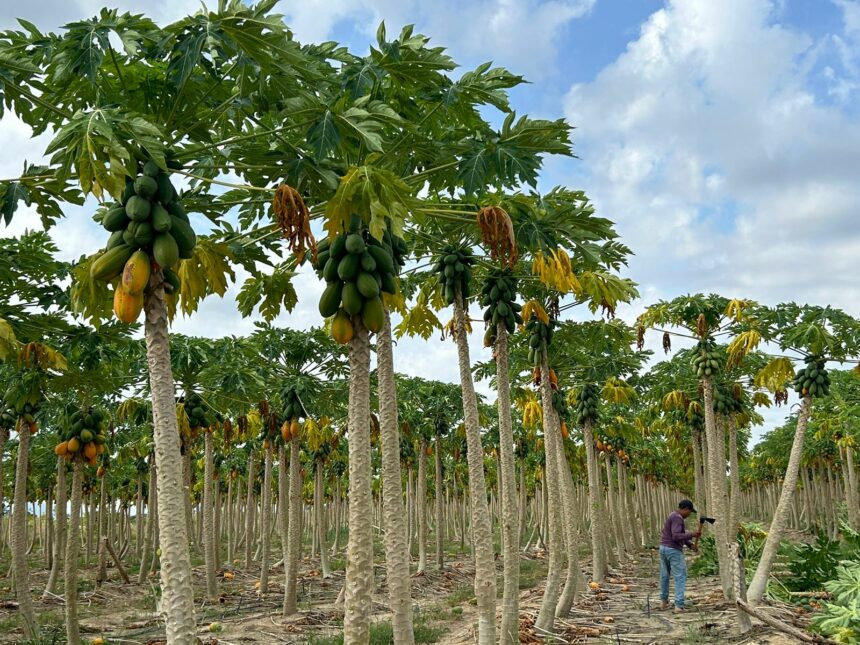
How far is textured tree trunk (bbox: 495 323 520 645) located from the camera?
930 centimetres

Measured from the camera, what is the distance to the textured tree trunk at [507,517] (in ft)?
30.5

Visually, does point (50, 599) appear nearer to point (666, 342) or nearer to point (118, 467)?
point (118, 467)

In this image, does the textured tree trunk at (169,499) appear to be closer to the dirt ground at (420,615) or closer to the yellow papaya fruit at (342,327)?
the yellow papaya fruit at (342,327)

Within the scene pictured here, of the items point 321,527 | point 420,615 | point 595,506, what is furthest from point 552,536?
point 321,527

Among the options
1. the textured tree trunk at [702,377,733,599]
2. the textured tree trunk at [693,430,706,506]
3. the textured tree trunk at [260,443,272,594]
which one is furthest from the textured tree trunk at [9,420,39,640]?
the textured tree trunk at [693,430,706,506]

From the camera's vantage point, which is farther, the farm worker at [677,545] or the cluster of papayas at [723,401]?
the cluster of papayas at [723,401]

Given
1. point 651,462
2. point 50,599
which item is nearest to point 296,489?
point 50,599

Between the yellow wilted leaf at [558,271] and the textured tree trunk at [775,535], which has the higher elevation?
the yellow wilted leaf at [558,271]

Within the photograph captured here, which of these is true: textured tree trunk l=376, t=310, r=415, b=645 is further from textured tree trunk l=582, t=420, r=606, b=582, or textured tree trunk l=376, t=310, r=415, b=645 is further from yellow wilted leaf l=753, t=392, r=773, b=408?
yellow wilted leaf l=753, t=392, r=773, b=408

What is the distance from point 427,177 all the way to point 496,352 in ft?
14.2

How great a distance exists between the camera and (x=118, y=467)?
3256 cm

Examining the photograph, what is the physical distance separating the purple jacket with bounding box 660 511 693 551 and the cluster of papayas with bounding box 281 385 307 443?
26.7ft

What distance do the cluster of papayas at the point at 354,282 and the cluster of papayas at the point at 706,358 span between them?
11649 mm

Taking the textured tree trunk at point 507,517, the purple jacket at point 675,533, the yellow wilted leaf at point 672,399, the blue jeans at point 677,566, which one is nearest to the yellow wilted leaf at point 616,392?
the yellow wilted leaf at point 672,399
